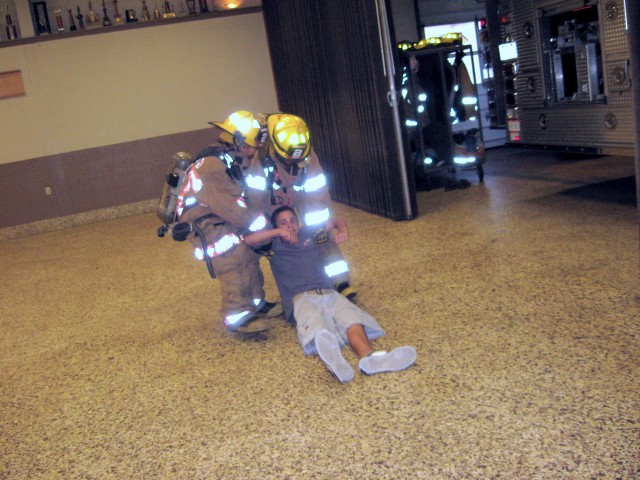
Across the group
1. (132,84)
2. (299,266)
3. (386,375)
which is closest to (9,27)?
(132,84)

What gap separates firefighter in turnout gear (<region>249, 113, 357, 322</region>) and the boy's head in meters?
0.12

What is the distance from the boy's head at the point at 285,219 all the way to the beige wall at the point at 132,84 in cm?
857

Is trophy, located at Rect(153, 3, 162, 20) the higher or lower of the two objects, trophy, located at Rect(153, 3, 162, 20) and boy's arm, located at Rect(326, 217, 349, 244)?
the higher

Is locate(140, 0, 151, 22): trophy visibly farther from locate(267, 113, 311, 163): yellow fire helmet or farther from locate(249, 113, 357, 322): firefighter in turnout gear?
locate(267, 113, 311, 163): yellow fire helmet

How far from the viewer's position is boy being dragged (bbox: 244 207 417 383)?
12.4 ft

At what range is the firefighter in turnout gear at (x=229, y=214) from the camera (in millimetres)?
4547

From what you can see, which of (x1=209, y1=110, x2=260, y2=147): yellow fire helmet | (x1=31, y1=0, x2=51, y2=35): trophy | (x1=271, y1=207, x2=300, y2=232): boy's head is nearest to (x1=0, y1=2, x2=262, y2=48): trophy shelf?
(x1=31, y1=0, x2=51, y2=35): trophy

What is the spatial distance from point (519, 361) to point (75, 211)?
407 inches

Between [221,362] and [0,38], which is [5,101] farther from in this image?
[221,362]

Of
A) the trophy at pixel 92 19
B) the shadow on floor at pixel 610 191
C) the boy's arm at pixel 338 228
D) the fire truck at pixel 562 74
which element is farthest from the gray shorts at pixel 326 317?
the trophy at pixel 92 19

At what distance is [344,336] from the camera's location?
4.13 meters

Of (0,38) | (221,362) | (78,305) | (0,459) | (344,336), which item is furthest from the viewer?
(0,38)

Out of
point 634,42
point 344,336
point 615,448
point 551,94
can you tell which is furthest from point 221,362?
point 551,94

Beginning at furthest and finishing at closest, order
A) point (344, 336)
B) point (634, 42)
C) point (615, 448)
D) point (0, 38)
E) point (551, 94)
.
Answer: point (0, 38) → point (551, 94) → point (634, 42) → point (344, 336) → point (615, 448)
